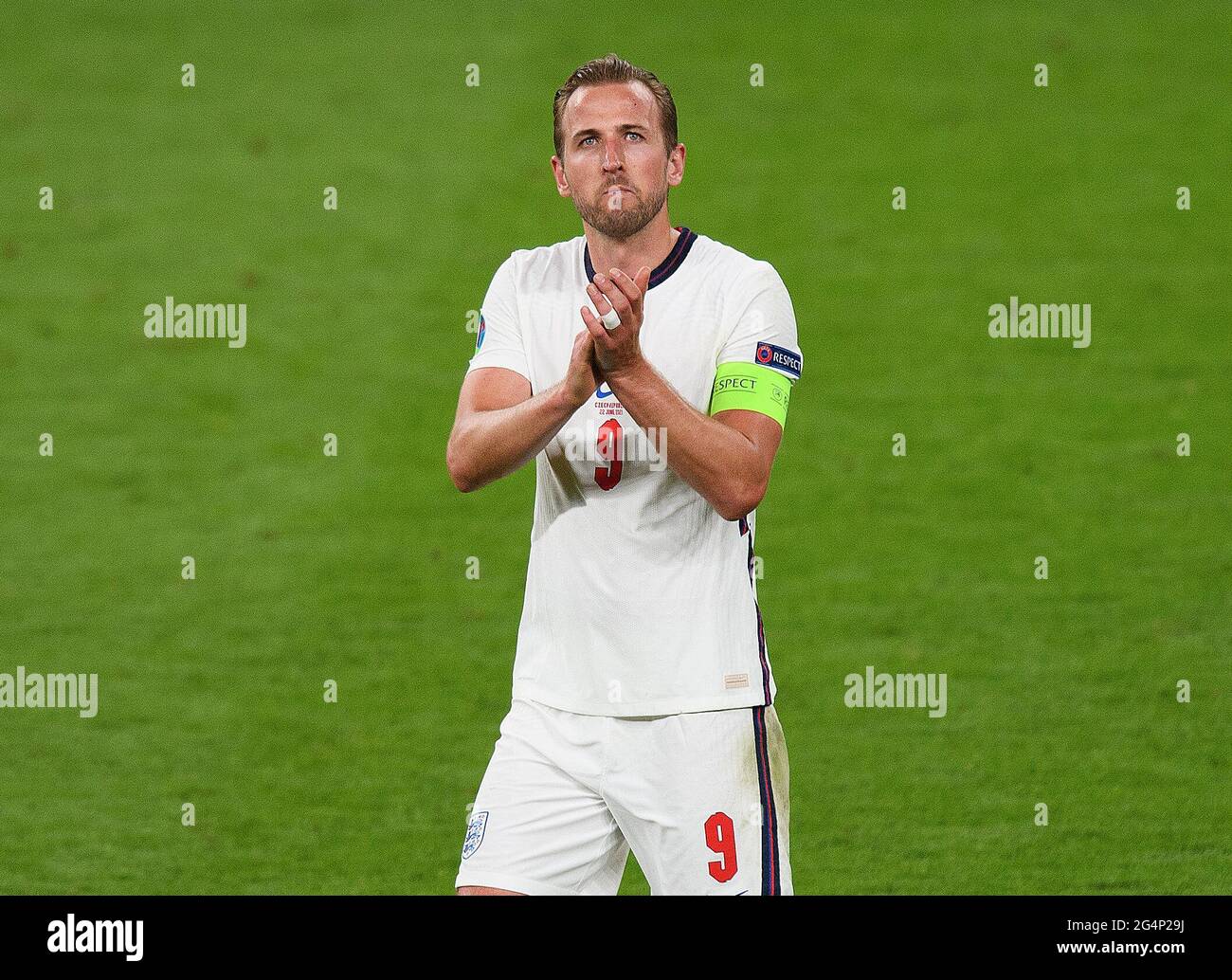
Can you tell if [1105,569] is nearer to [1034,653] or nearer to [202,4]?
[1034,653]

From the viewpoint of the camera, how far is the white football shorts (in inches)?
179

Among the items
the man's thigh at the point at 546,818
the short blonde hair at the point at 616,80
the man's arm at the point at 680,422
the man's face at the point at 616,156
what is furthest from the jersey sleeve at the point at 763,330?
the man's thigh at the point at 546,818

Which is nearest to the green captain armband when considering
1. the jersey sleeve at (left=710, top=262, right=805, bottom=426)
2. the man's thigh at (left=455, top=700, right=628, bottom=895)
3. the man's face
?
the jersey sleeve at (left=710, top=262, right=805, bottom=426)

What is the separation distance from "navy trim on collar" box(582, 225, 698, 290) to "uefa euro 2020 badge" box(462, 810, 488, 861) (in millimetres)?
1409

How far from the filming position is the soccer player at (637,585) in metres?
4.55

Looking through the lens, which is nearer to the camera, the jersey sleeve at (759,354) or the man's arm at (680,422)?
the man's arm at (680,422)

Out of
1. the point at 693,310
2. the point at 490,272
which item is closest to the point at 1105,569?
the point at 490,272

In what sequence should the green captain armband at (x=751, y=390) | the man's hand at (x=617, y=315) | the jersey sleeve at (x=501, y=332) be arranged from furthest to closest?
the jersey sleeve at (x=501, y=332)
the green captain armband at (x=751, y=390)
the man's hand at (x=617, y=315)

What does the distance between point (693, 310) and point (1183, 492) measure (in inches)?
348

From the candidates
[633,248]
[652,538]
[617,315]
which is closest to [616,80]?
[633,248]

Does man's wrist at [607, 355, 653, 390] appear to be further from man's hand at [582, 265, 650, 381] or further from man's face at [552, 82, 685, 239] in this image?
man's face at [552, 82, 685, 239]

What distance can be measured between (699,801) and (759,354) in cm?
112

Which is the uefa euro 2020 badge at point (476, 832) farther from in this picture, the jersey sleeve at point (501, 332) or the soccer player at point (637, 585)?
the jersey sleeve at point (501, 332)

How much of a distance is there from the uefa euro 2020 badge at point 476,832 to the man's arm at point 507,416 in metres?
0.84
